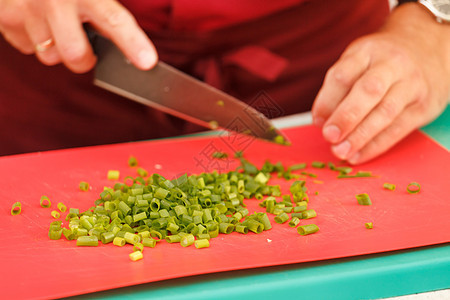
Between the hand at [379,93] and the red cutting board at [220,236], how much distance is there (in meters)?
0.06

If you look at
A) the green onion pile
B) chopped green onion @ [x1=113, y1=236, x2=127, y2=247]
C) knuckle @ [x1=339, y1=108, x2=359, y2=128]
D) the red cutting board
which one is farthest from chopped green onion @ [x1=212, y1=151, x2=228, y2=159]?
chopped green onion @ [x1=113, y1=236, x2=127, y2=247]

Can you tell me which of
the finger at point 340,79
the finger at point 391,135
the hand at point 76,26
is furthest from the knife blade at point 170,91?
the finger at point 391,135

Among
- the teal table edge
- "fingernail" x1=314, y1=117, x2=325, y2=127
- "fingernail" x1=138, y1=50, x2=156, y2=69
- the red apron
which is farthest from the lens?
the red apron

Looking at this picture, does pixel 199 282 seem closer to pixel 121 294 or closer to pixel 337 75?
pixel 121 294

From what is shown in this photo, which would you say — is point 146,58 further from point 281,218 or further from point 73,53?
point 281,218

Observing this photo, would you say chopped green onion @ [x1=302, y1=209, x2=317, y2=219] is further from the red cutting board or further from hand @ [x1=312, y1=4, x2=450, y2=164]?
hand @ [x1=312, y1=4, x2=450, y2=164]

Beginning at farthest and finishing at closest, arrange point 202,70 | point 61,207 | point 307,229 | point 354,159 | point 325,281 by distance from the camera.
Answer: point 202,70
point 354,159
point 61,207
point 307,229
point 325,281

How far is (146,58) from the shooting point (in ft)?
4.59

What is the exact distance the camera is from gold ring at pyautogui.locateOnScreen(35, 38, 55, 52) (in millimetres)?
1469

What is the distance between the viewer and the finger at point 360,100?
140 cm

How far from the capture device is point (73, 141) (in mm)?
1992

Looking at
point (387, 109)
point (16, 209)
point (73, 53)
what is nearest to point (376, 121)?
point (387, 109)

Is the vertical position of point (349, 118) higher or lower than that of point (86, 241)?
higher

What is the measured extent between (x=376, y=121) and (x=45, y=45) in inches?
34.7
